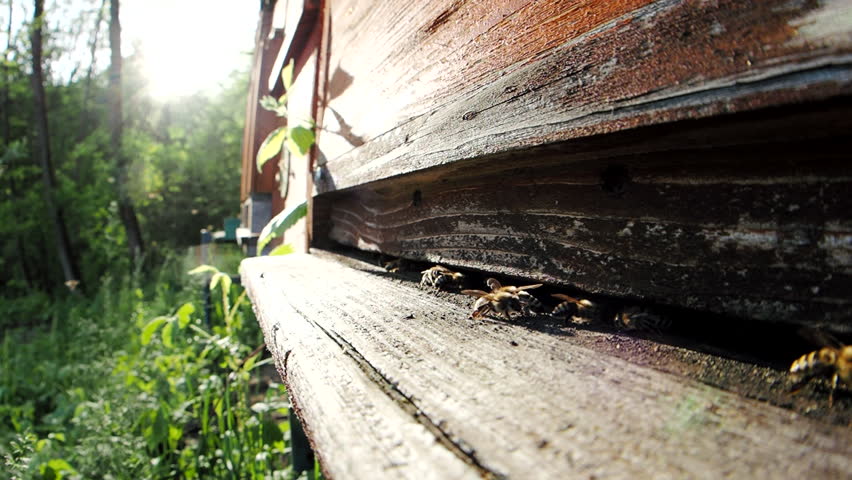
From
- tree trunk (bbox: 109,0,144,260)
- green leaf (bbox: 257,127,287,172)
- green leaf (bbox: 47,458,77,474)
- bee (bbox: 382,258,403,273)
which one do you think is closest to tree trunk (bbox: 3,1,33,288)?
tree trunk (bbox: 109,0,144,260)

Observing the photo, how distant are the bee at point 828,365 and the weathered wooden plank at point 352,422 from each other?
0.44 metres

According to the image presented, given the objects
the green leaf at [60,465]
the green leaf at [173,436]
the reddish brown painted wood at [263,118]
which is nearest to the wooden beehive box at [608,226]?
the green leaf at [173,436]

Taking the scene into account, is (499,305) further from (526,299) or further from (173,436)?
(173,436)

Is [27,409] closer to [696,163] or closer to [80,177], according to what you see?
[696,163]

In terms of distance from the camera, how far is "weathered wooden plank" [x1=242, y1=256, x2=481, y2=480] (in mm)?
411

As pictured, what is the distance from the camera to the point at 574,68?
786 millimetres

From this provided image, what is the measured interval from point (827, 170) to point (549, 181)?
0.48 metres

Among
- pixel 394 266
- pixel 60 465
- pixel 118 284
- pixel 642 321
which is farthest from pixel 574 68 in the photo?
pixel 118 284

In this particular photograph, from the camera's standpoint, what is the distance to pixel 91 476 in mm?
2936

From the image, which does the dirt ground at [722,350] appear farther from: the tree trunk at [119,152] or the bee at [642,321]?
the tree trunk at [119,152]

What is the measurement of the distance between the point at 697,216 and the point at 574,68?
31 centimetres

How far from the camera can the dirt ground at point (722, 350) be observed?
0.53 metres

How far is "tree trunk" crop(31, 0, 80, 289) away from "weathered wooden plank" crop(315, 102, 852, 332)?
15.8 metres

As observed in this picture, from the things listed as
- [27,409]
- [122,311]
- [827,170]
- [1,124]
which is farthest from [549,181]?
[1,124]
